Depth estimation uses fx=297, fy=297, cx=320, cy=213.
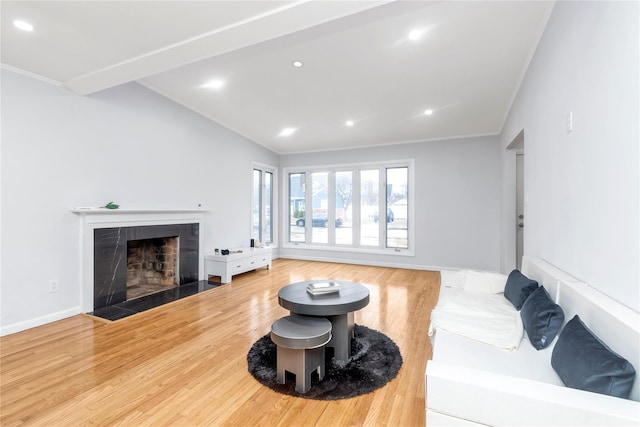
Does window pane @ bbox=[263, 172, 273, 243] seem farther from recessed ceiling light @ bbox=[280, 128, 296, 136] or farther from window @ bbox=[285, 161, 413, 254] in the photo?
recessed ceiling light @ bbox=[280, 128, 296, 136]

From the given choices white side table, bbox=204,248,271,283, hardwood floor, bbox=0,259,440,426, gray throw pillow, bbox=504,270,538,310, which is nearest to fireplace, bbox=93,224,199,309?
white side table, bbox=204,248,271,283

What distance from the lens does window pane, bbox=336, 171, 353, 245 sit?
6.43 meters

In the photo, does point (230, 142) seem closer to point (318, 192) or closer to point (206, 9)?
point (318, 192)

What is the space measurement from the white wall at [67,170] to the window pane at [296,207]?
2.58 m

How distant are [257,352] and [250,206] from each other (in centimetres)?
378

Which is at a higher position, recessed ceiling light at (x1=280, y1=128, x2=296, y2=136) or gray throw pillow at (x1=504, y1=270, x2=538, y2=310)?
recessed ceiling light at (x1=280, y1=128, x2=296, y2=136)

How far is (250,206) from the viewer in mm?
5891

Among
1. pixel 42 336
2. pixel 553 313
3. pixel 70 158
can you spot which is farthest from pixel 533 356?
pixel 70 158

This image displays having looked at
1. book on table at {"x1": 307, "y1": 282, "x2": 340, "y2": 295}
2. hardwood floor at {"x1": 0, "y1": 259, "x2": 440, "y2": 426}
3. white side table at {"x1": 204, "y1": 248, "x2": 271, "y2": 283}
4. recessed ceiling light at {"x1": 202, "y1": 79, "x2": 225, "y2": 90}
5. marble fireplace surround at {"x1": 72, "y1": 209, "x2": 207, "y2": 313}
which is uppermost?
recessed ceiling light at {"x1": 202, "y1": 79, "x2": 225, "y2": 90}

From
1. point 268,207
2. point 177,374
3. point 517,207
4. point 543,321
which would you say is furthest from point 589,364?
point 268,207

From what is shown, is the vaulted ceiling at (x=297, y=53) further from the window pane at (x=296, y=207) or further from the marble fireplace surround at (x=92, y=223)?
the window pane at (x=296, y=207)

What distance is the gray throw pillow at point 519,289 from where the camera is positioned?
7.20 ft

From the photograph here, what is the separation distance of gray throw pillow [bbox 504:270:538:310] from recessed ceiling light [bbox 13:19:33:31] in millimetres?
4331

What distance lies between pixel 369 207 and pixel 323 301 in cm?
414
